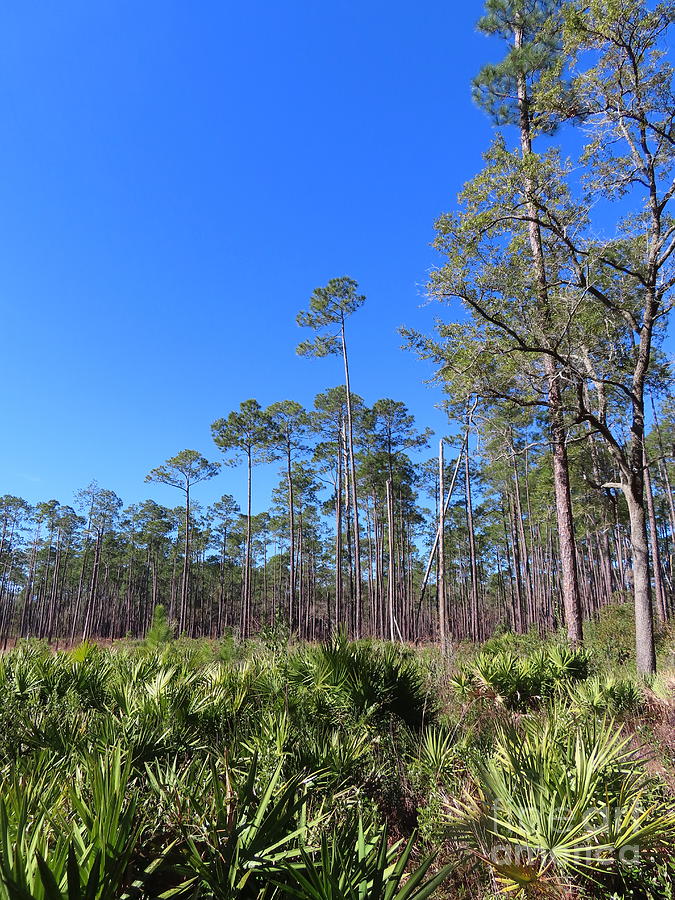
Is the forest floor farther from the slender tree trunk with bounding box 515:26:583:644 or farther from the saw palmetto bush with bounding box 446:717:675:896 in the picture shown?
the slender tree trunk with bounding box 515:26:583:644

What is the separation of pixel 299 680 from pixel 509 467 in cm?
2457

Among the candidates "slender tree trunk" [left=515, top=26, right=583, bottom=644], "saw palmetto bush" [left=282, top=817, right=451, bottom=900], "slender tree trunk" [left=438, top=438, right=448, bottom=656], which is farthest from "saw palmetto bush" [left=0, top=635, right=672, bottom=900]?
"slender tree trunk" [left=438, top=438, right=448, bottom=656]

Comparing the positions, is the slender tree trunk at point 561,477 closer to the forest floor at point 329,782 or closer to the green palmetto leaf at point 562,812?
the forest floor at point 329,782

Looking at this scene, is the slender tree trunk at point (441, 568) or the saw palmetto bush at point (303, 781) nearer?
the saw palmetto bush at point (303, 781)

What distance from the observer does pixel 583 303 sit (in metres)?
11.6

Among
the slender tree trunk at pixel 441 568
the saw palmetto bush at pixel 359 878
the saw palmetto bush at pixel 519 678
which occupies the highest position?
the slender tree trunk at pixel 441 568

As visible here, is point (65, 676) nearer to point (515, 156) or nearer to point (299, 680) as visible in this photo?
point (299, 680)

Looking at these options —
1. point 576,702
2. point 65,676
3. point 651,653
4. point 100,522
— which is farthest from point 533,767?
point 100,522

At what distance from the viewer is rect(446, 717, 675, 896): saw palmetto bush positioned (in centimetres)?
285

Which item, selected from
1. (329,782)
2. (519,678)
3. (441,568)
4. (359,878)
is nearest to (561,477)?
(441,568)

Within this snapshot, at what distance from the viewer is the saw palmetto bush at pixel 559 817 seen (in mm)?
2854

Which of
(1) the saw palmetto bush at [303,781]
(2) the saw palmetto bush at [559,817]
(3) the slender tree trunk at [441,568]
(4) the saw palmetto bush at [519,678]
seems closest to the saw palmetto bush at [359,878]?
(1) the saw palmetto bush at [303,781]

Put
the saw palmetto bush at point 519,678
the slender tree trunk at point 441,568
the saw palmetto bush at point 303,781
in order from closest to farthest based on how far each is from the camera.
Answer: the saw palmetto bush at point 303,781 → the saw palmetto bush at point 519,678 → the slender tree trunk at point 441,568

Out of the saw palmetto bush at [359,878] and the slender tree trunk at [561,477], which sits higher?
the slender tree trunk at [561,477]
